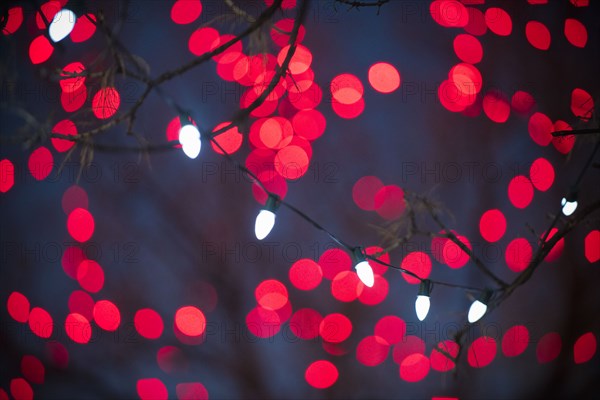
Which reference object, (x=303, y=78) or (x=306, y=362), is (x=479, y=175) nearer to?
(x=303, y=78)

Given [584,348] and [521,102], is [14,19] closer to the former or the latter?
[521,102]

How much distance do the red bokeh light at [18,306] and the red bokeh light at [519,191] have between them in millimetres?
2212

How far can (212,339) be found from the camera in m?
1.85

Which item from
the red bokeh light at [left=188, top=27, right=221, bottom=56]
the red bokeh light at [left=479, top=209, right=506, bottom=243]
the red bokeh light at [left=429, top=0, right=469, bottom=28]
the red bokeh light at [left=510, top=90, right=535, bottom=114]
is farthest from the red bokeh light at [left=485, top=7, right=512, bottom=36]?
the red bokeh light at [left=188, top=27, right=221, bottom=56]

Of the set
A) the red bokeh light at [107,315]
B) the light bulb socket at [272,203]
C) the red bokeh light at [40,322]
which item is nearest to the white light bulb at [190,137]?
the light bulb socket at [272,203]

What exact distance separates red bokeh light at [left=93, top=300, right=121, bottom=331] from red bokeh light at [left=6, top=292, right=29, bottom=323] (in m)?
0.34

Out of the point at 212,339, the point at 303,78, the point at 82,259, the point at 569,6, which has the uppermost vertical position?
the point at 569,6

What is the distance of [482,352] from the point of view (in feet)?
6.14

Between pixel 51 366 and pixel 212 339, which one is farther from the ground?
pixel 212 339

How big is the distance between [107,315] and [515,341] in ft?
5.91

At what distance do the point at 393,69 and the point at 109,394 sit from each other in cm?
189

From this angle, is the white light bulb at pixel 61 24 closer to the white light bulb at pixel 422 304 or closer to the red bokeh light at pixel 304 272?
the white light bulb at pixel 422 304

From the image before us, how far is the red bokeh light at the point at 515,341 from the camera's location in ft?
6.18

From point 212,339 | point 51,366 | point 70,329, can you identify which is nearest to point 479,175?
point 212,339
